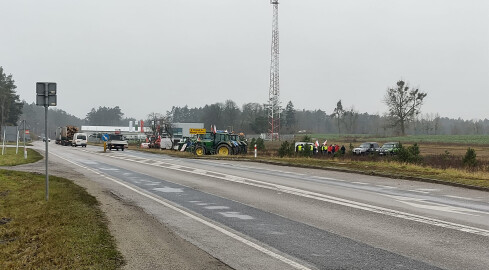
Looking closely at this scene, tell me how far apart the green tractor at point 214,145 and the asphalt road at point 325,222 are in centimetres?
2330

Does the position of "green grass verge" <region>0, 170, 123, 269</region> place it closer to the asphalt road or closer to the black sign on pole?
the black sign on pole

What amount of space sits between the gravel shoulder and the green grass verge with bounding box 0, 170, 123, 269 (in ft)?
0.67

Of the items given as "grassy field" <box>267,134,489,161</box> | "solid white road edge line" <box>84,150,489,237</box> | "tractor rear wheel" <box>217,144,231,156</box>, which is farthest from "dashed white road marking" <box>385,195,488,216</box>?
"grassy field" <box>267,134,489,161</box>

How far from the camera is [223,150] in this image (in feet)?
131

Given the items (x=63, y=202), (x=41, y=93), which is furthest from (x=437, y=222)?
(x=41, y=93)

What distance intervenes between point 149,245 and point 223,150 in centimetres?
3292

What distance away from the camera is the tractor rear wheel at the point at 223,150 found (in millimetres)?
39781

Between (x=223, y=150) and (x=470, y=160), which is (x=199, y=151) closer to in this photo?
(x=223, y=150)

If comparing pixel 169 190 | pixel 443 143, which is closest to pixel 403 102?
pixel 443 143

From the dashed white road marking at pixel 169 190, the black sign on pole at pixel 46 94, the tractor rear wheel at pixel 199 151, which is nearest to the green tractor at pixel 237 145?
the tractor rear wheel at pixel 199 151

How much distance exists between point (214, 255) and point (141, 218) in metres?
3.61

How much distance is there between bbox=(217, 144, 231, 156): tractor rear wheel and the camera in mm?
39781

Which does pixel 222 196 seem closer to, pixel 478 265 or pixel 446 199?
pixel 446 199

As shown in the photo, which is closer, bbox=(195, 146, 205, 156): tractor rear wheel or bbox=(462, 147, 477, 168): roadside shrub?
bbox=(462, 147, 477, 168): roadside shrub
